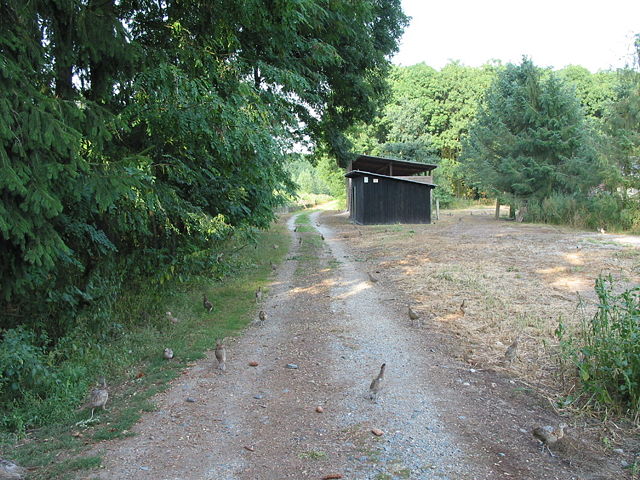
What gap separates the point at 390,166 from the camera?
99.6 feet

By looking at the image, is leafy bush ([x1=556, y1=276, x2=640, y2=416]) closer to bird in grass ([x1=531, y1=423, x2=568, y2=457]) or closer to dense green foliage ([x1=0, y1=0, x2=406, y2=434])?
bird in grass ([x1=531, y1=423, x2=568, y2=457])

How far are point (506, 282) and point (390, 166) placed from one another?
21042 mm

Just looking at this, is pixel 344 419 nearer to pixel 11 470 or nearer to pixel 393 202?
pixel 11 470

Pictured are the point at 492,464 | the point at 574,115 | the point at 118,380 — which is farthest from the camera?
the point at 574,115

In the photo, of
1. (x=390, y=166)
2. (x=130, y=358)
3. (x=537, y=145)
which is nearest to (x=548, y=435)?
(x=130, y=358)

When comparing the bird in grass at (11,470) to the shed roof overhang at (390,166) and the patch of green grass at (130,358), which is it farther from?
the shed roof overhang at (390,166)

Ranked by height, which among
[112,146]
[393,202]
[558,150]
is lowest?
[393,202]

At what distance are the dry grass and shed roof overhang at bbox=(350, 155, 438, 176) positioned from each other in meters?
11.1

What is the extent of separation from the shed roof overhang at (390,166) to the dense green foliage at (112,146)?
20.6 metres

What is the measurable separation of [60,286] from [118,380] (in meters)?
1.45

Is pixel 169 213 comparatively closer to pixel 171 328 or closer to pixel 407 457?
pixel 171 328

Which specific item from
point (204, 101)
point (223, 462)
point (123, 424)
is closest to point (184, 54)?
point (204, 101)

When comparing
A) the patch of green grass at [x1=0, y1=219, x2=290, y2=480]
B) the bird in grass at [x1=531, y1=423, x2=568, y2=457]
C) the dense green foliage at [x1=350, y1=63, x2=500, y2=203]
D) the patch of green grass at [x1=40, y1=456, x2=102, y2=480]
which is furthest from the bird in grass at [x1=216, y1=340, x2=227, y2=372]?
the dense green foliage at [x1=350, y1=63, x2=500, y2=203]

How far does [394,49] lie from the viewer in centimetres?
1811
